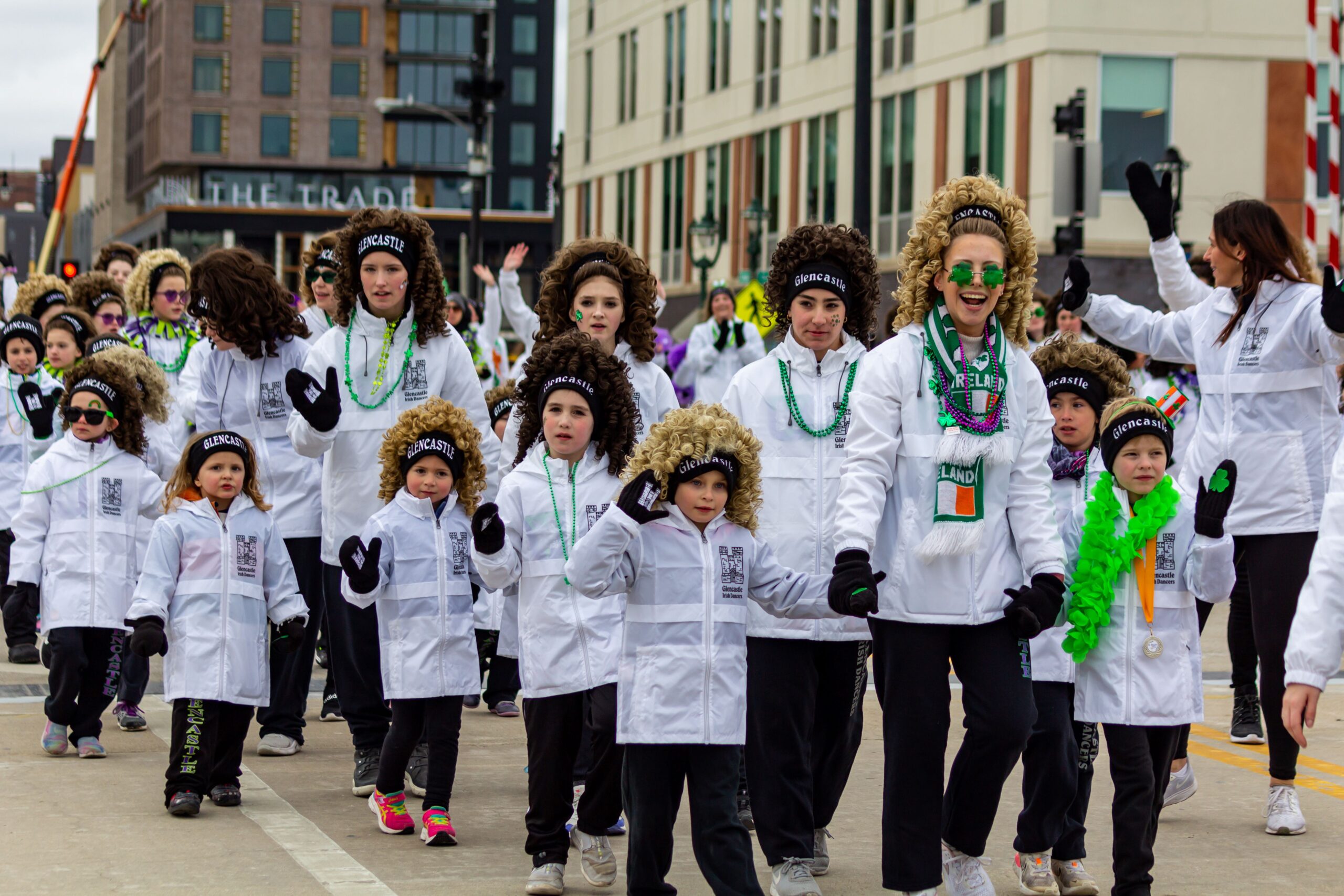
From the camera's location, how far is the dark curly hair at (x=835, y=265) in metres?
6.50

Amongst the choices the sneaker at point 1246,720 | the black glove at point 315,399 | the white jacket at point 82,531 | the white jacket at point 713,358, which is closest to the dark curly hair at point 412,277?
the black glove at point 315,399

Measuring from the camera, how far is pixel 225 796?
23.6 feet

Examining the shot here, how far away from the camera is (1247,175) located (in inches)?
1280

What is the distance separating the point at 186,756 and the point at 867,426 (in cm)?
296

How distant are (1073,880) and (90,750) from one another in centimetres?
423

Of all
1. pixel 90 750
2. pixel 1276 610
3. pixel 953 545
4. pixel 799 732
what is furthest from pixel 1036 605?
pixel 90 750

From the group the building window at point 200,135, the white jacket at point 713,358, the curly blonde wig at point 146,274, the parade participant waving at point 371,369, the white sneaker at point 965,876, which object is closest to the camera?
the white sneaker at point 965,876

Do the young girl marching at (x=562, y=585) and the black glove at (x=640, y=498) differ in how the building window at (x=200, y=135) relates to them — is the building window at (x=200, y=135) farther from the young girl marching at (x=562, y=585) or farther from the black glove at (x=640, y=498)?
the black glove at (x=640, y=498)

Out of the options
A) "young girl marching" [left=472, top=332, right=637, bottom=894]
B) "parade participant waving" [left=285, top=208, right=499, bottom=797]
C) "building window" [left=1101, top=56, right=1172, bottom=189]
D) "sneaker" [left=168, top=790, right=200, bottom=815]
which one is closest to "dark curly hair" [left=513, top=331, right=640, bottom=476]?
"young girl marching" [left=472, top=332, right=637, bottom=894]

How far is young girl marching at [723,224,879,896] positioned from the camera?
597 cm

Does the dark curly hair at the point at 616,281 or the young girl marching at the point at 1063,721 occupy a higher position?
the dark curly hair at the point at 616,281

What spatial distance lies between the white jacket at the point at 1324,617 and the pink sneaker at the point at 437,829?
3271mm

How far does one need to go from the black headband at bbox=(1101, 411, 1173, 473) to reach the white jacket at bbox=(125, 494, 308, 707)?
3.13m

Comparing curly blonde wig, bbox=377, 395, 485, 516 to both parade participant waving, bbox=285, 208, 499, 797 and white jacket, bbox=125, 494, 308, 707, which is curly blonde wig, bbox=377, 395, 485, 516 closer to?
parade participant waving, bbox=285, 208, 499, 797
